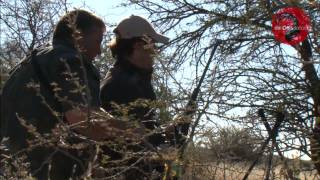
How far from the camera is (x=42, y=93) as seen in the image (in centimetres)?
265

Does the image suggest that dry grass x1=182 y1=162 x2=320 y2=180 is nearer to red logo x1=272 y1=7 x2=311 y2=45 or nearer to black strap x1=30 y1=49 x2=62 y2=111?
black strap x1=30 y1=49 x2=62 y2=111

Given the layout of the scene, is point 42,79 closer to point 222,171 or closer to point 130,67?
point 130,67

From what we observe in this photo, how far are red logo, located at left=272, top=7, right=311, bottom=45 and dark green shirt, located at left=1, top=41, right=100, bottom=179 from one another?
1323 millimetres

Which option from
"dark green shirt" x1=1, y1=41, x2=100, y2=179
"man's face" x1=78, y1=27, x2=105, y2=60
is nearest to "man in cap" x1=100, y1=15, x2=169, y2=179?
"man's face" x1=78, y1=27, x2=105, y2=60

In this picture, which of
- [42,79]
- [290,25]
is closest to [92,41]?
[42,79]

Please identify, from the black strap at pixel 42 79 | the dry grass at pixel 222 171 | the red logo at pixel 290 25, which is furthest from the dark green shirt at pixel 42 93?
the red logo at pixel 290 25

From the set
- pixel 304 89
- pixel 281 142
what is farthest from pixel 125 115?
pixel 304 89

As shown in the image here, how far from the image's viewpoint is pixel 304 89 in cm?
404

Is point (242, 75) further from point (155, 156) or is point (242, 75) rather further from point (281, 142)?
point (155, 156)

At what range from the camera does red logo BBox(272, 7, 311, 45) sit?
3.53 m

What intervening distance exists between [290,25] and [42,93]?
1.85 meters

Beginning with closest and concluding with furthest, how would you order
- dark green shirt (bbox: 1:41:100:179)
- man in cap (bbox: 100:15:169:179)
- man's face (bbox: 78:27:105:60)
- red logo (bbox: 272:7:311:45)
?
dark green shirt (bbox: 1:41:100:179), man's face (bbox: 78:27:105:60), man in cap (bbox: 100:15:169:179), red logo (bbox: 272:7:311:45)

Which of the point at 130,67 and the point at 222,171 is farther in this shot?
the point at 130,67

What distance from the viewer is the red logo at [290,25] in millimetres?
3533
